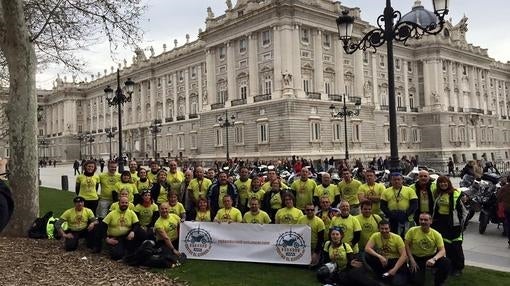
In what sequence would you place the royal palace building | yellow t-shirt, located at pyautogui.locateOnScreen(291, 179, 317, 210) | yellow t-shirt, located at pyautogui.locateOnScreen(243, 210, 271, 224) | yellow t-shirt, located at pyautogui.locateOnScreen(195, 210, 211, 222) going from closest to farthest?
yellow t-shirt, located at pyautogui.locateOnScreen(243, 210, 271, 224) → yellow t-shirt, located at pyautogui.locateOnScreen(195, 210, 211, 222) → yellow t-shirt, located at pyautogui.locateOnScreen(291, 179, 317, 210) → the royal palace building

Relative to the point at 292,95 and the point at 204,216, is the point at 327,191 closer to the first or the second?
the point at 204,216

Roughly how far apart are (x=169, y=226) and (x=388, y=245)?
4255 millimetres

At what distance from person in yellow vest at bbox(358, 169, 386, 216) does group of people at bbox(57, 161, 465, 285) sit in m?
0.02

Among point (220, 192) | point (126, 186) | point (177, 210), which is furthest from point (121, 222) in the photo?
point (220, 192)

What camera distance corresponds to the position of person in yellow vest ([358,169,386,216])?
9547mm

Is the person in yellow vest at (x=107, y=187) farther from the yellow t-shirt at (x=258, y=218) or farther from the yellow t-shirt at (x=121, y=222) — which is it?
the yellow t-shirt at (x=258, y=218)

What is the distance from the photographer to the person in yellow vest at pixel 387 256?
295 inches

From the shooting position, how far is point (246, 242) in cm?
941

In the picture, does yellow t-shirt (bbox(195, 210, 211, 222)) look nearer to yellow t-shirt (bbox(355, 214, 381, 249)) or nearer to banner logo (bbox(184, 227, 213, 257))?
banner logo (bbox(184, 227, 213, 257))

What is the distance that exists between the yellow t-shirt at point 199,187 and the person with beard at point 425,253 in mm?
5359

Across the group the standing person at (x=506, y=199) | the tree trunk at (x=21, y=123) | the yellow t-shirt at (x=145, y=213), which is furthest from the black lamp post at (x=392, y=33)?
the tree trunk at (x=21, y=123)

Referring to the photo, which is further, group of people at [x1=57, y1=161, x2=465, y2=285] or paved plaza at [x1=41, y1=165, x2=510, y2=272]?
paved plaza at [x1=41, y1=165, x2=510, y2=272]

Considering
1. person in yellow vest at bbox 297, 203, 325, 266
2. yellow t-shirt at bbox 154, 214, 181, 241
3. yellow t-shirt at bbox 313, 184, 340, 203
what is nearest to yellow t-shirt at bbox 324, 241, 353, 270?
person in yellow vest at bbox 297, 203, 325, 266

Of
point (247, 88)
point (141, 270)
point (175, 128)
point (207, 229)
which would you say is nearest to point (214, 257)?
point (207, 229)
